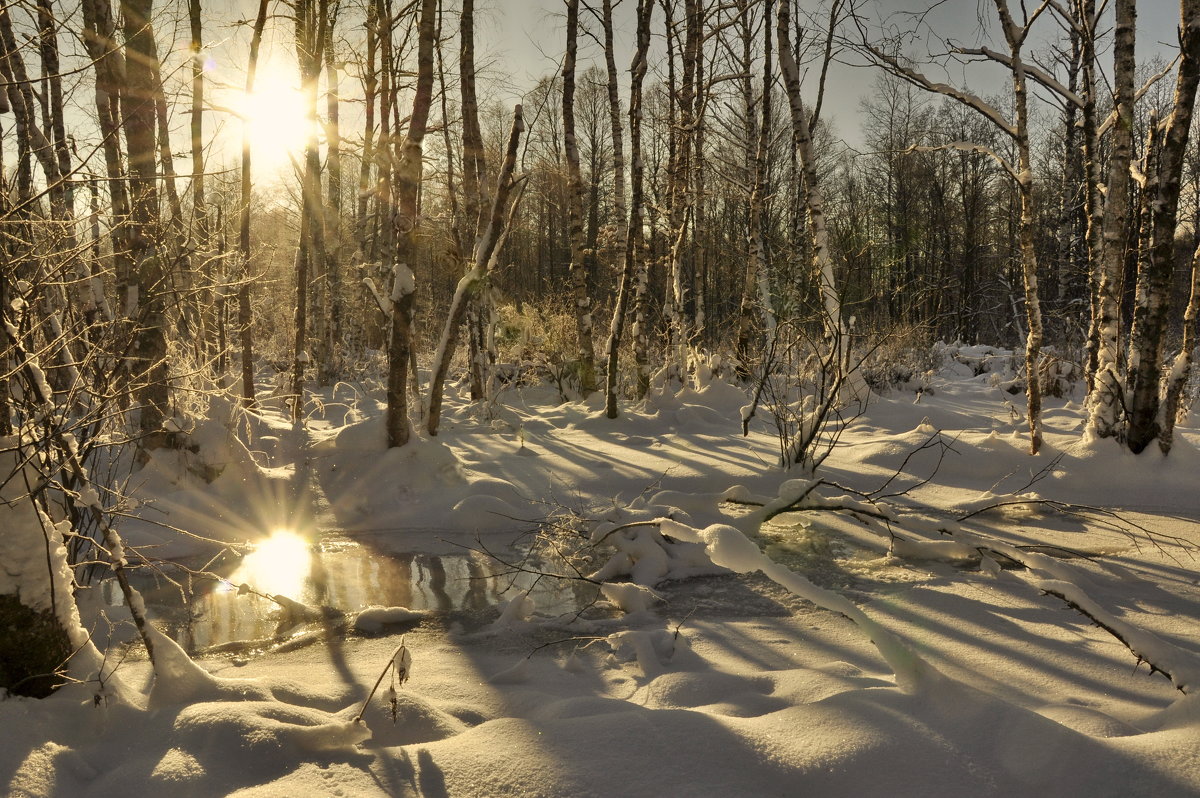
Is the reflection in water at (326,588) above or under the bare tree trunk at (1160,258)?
under

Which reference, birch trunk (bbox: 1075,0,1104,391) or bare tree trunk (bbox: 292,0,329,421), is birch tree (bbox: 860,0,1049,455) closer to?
birch trunk (bbox: 1075,0,1104,391)

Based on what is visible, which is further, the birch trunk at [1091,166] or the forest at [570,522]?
the birch trunk at [1091,166]

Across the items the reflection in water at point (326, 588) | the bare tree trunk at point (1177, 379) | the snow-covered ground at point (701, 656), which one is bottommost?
the reflection in water at point (326, 588)

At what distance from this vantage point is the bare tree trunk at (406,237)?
641 cm

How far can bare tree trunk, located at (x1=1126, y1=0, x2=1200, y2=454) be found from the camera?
5.38 m

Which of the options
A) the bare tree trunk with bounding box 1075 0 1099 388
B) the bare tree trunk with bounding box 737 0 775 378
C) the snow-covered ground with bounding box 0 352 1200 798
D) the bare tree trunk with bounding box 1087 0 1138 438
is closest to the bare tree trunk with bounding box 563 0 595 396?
the bare tree trunk with bounding box 737 0 775 378

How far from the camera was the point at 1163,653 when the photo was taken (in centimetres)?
246

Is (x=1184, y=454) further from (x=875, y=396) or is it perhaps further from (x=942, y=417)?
(x=875, y=396)

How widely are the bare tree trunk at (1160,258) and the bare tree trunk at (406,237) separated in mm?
5831

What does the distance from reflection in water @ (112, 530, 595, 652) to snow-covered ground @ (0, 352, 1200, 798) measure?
0.46 ft

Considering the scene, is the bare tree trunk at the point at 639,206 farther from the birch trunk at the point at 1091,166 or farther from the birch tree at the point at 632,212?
the birch trunk at the point at 1091,166

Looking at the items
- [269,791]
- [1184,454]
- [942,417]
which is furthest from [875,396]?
[269,791]

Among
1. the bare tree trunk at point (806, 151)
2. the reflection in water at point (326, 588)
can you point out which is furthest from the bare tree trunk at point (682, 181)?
the reflection in water at point (326, 588)

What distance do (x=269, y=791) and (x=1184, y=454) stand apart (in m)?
6.88
